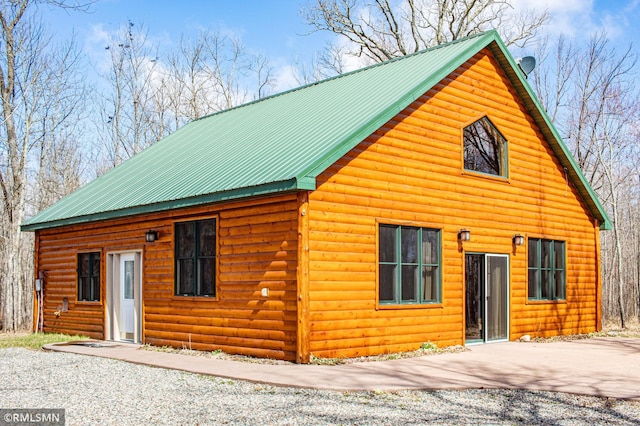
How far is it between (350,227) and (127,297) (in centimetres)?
637

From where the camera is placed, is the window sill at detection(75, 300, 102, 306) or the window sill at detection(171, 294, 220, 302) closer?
the window sill at detection(171, 294, 220, 302)

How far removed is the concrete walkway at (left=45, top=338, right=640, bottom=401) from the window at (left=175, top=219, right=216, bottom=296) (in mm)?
1361

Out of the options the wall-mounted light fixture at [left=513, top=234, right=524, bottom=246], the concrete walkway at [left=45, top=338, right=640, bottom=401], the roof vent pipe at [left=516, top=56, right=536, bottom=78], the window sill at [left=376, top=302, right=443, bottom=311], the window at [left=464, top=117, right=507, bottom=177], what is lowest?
the concrete walkway at [left=45, top=338, right=640, bottom=401]

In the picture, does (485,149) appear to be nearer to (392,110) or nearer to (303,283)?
(392,110)

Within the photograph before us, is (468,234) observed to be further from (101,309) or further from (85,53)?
(85,53)

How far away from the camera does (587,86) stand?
2864 cm

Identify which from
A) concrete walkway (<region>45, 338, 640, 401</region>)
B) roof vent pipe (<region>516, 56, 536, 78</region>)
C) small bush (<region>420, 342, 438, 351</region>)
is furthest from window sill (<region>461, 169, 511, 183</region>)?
small bush (<region>420, 342, 438, 351</region>)

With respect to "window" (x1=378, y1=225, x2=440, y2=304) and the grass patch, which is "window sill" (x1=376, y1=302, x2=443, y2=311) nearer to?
"window" (x1=378, y1=225, x2=440, y2=304)

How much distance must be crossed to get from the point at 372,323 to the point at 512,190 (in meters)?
5.41

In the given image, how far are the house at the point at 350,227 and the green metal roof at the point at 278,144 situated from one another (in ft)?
0.19

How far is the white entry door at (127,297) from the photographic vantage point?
1557 centimetres

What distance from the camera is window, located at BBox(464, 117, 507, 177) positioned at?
14.9m

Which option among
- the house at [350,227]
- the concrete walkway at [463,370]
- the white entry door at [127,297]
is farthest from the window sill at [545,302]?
the white entry door at [127,297]

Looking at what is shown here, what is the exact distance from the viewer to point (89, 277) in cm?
1672
